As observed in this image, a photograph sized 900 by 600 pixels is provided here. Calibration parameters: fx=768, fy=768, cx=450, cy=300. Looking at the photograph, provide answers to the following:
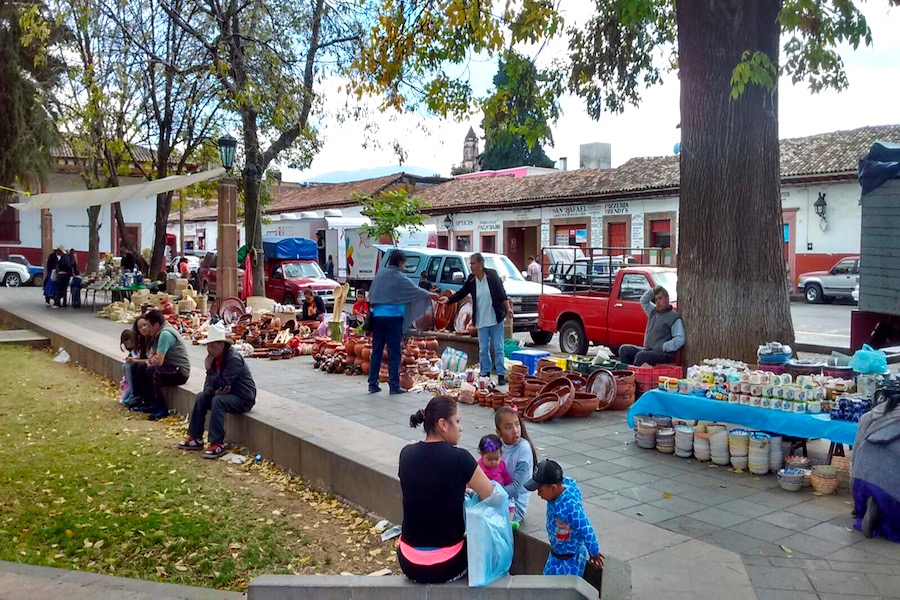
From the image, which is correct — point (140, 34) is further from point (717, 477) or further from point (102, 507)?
point (717, 477)

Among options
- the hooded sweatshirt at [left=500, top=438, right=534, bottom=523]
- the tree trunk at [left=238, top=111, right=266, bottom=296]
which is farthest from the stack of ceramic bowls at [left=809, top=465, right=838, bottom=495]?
the tree trunk at [left=238, top=111, right=266, bottom=296]

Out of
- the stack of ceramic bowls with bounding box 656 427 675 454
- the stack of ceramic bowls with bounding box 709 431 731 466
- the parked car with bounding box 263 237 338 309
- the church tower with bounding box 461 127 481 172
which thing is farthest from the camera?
the church tower with bounding box 461 127 481 172

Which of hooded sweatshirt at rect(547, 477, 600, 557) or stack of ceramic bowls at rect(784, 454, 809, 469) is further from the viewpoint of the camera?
stack of ceramic bowls at rect(784, 454, 809, 469)

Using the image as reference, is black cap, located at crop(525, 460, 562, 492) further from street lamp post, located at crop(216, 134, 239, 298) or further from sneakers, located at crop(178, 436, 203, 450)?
street lamp post, located at crop(216, 134, 239, 298)

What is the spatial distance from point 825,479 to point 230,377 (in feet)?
17.6

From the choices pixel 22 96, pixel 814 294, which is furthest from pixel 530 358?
pixel 814 294

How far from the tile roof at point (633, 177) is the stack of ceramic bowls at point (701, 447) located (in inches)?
891

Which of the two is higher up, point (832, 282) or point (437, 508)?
point (832, 282)

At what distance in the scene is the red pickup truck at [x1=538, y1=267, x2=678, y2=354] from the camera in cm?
1232

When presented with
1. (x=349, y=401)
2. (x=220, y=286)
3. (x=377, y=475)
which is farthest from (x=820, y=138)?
(x=377, y=475)

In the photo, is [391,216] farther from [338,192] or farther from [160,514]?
[160,514]

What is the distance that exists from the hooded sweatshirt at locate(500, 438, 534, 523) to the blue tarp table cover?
7.74 ft

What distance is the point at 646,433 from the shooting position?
6762mm

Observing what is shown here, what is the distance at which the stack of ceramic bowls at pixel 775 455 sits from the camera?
597 cm
